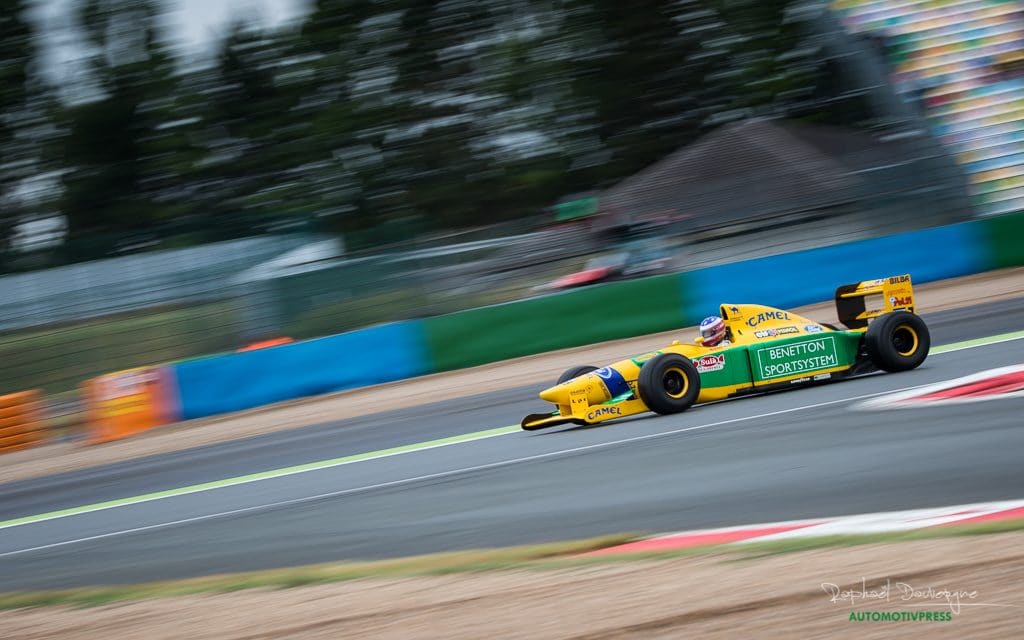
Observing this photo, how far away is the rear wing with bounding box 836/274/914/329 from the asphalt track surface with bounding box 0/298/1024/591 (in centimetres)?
54

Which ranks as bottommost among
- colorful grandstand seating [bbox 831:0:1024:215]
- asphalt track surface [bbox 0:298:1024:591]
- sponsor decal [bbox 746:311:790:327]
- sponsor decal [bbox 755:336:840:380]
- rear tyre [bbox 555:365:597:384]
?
asphalt track surface [bbox 0:298:1024:591]

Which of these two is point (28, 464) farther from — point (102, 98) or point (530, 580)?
point (102, 98)

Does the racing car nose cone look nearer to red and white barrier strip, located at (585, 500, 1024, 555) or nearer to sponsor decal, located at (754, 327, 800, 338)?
sponsor decal, located at (754, 327, 800, 338)

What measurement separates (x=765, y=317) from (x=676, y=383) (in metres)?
0.90

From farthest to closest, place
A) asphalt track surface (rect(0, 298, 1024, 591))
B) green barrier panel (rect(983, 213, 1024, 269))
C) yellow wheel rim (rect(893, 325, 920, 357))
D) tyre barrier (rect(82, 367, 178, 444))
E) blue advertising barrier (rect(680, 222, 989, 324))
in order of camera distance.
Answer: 1. green barrier panel (rect(983, 213, 1024, 269))
2. blue advertising barrier (rect(680, 222, 989, 324))
3. tyre barrier (rect(82, 367, 178, 444))
4. yellow wheel rim (rect(893, 325, 920, 357))
5. asphalt track surface (rect(0, 298, 1024, 591))

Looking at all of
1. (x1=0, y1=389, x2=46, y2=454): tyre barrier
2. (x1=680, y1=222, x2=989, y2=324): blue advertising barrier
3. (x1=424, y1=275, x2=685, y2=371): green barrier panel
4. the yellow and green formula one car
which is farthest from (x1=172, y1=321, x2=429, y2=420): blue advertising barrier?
the yellow and green formula one car

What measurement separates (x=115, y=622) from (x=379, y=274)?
1089 centimetres

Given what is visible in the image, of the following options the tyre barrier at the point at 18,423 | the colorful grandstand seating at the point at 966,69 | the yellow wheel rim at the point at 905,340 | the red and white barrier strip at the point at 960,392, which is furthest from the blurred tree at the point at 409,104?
the red and white barrier strip at the point at 960,392

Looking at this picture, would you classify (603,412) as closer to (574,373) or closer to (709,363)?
(574,373)

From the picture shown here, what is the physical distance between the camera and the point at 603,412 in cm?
876

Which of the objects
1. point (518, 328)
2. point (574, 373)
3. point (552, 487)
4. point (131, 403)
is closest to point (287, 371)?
point (131, 403)

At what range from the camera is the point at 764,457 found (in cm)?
678

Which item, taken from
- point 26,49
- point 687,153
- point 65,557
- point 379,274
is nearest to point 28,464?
point 379,274

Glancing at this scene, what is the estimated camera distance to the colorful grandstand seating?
817 inches
